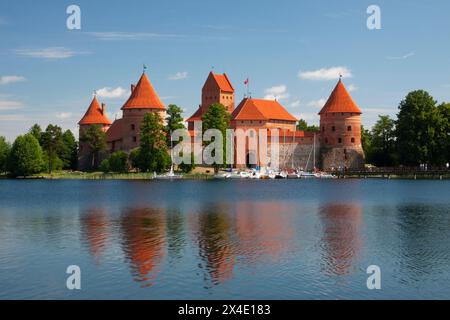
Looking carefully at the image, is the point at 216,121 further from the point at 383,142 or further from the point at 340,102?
the point at 383,142

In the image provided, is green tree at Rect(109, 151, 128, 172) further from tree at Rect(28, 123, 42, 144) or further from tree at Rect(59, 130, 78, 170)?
tree at Rect(28, 123, 42, 144)

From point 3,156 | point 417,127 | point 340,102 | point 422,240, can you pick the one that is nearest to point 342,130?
point 340,102

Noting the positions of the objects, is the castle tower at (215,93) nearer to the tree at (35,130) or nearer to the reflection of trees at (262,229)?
the tree at (35,130)

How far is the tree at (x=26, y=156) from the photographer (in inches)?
2820

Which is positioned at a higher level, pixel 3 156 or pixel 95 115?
pixel 95 115

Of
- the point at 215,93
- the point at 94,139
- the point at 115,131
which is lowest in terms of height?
the point at 94,139

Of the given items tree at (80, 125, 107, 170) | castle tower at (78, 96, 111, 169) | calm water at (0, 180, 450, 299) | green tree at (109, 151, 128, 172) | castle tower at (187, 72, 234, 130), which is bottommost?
calm water at (0, 180, 450, 299)

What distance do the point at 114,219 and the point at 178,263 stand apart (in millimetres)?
11030

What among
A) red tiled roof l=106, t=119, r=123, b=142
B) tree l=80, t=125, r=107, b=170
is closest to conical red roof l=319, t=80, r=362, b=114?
red tiled roof l=106, t=119, r=123, b=142

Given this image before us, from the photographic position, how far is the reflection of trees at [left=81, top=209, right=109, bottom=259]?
64.2 ft

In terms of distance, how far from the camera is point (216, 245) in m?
20.1

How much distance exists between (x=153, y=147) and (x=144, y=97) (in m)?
14.0

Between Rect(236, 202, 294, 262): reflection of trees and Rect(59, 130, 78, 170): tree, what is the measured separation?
52.7 metres
